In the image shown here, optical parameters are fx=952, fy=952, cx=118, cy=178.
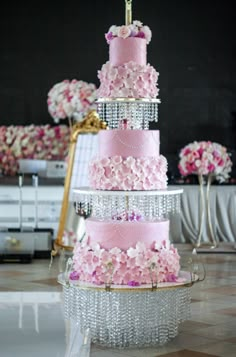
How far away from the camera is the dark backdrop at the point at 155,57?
12008 millimetres

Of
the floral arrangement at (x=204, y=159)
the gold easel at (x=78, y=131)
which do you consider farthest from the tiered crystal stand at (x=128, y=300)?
the floral arrangement at (x=204, y=159)

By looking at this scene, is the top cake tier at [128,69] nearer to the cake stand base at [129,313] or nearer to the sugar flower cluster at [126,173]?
the sugar flower cluster at [126,173]

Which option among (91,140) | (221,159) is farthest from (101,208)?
(221,159)

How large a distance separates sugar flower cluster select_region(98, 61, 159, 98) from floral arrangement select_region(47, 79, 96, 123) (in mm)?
4817

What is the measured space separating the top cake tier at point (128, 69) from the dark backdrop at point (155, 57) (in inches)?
234

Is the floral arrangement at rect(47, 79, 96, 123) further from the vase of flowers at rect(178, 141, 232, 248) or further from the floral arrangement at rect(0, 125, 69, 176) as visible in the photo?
the vase of flowers at rect(178, 141, 232, 248)

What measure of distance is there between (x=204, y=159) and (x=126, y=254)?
5101 millimetres

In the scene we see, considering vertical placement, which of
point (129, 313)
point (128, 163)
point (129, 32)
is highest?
point (129, 32)

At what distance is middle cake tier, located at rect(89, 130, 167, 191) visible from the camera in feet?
18.9

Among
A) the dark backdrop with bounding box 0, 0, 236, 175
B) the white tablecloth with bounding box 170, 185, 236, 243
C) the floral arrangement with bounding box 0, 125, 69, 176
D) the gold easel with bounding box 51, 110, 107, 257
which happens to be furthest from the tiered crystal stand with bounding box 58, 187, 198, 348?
the dark backdrop with bounding box 0, 0, 236, 175

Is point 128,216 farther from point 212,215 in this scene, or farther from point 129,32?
point 212,215

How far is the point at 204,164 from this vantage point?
10688 millimetres

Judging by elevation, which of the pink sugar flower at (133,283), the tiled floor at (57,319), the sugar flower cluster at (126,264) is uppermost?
the sugar flower cluster at (126,264)

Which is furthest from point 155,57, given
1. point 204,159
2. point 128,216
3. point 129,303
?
point 129,303
